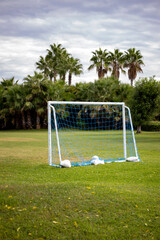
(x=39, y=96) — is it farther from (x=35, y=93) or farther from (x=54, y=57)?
(x=54, y=57)

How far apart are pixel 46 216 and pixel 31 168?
4.82 meters

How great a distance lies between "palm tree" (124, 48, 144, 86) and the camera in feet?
149

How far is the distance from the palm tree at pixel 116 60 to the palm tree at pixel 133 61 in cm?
122

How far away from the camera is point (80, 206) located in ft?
17.4

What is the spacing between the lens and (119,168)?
31.0ft

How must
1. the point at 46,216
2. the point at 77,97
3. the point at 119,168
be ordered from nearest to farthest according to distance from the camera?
the point at 46,216 → the point at 119,168 → the point at 77,97

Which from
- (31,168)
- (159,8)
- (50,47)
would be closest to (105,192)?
(31,168)

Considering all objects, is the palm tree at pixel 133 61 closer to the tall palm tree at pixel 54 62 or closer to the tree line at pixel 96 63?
the tree line at pixel 96 63

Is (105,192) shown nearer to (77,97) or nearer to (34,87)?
(34,87)

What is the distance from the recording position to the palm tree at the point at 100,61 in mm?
47094

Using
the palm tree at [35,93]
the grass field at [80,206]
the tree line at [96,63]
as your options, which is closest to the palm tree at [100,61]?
the tree line at [96,63]

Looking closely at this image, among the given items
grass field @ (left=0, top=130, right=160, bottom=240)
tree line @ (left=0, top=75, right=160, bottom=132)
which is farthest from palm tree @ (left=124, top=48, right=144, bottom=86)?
grass field @ (left=0, top=130, right=160, bottom=240)

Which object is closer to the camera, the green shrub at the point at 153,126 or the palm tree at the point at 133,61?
the green shrub at the point at 153,126

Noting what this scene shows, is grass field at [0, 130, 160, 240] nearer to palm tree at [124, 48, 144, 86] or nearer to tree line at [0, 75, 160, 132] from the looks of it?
tree line at [0, 75, 160, 132]
